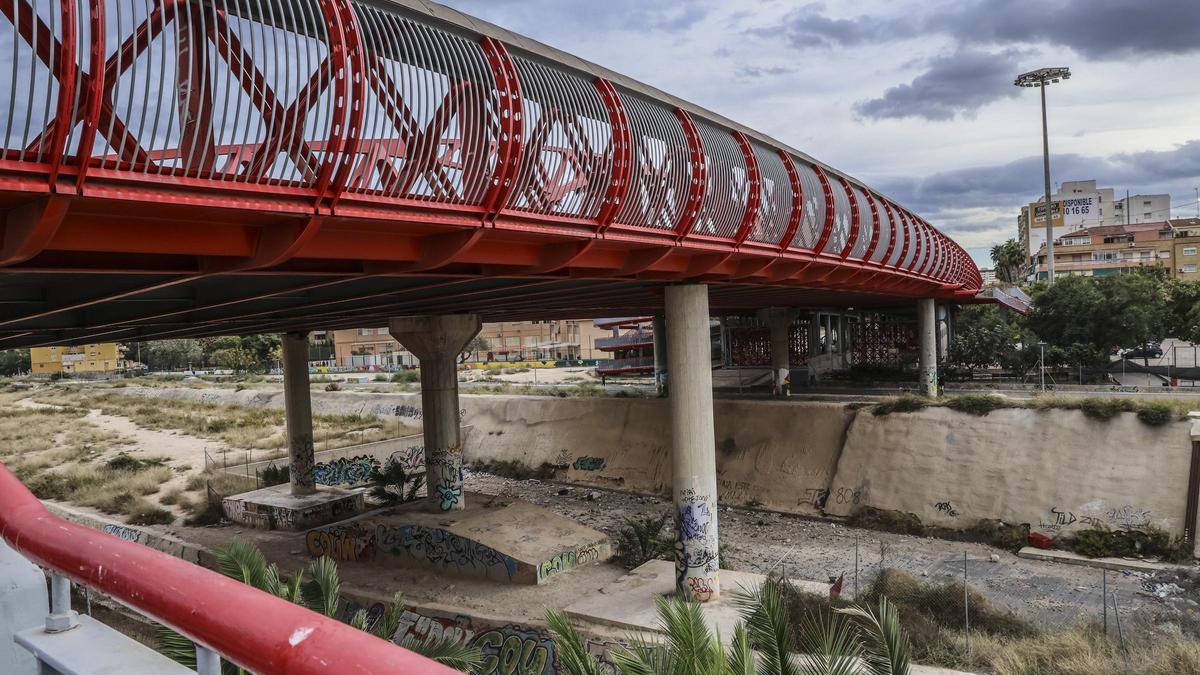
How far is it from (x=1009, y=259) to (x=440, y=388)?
113436 mm

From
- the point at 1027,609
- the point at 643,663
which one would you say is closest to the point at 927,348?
the point at 1027,609

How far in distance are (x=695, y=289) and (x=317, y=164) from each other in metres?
13.7

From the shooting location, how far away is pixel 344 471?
43094mm

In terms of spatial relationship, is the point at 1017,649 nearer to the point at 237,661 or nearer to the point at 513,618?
the point at 513,618

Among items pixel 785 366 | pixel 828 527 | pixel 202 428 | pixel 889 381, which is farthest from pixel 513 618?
pixel 202 428

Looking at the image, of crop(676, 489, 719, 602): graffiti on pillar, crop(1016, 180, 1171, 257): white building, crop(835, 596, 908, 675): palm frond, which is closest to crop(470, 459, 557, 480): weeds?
crop(676, 489, 719, 602): graffiti on pillar

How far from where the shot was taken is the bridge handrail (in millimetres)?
1862

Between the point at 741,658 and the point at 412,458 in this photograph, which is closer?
the point at 741,658

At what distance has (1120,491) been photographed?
94.3ft

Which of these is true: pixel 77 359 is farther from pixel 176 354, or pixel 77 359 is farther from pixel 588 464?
pixel 588 464

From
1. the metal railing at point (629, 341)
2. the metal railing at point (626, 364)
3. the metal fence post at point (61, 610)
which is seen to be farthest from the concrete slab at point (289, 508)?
the metal railing at point (629, 341)

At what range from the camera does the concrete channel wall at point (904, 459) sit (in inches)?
1144

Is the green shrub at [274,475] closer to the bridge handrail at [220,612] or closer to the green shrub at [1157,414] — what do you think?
the green shrub at [1157,414]

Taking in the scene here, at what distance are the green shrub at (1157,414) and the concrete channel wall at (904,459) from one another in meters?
0.29
